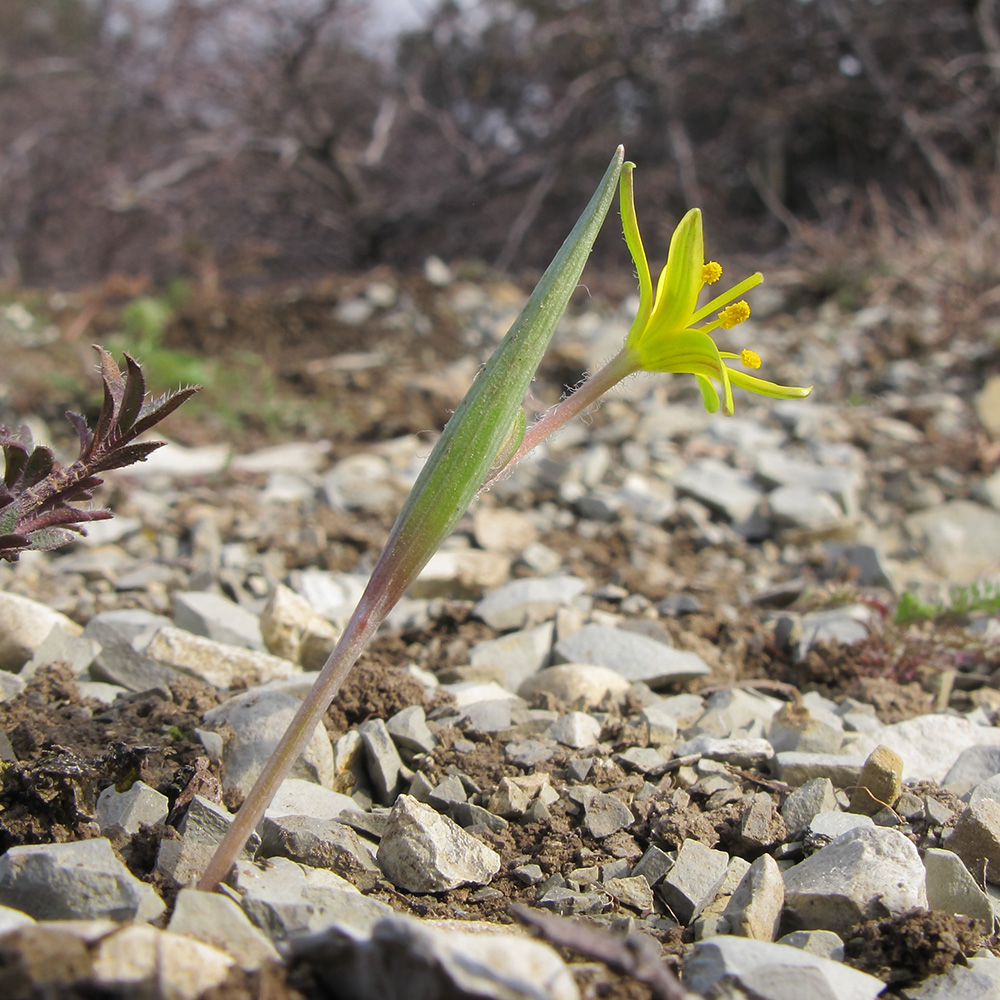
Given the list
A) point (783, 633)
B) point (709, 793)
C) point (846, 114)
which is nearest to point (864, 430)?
point (783, 633)

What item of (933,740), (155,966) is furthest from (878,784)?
(155,966)

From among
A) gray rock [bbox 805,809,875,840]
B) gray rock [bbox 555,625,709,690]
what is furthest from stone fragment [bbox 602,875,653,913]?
gray rock [bbox 555,625,709,690]

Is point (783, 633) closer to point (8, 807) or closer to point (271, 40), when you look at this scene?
point (8, 807)

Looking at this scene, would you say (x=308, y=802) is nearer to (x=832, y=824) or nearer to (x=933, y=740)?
(x=832, y=824)

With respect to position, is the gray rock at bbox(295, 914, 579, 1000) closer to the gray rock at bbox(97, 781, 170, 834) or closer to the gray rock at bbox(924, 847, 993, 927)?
the gray rock at bbox(97, 781, 170, 834)


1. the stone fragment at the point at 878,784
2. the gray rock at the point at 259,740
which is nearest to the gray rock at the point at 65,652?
the gray rock at the point at 259,740
